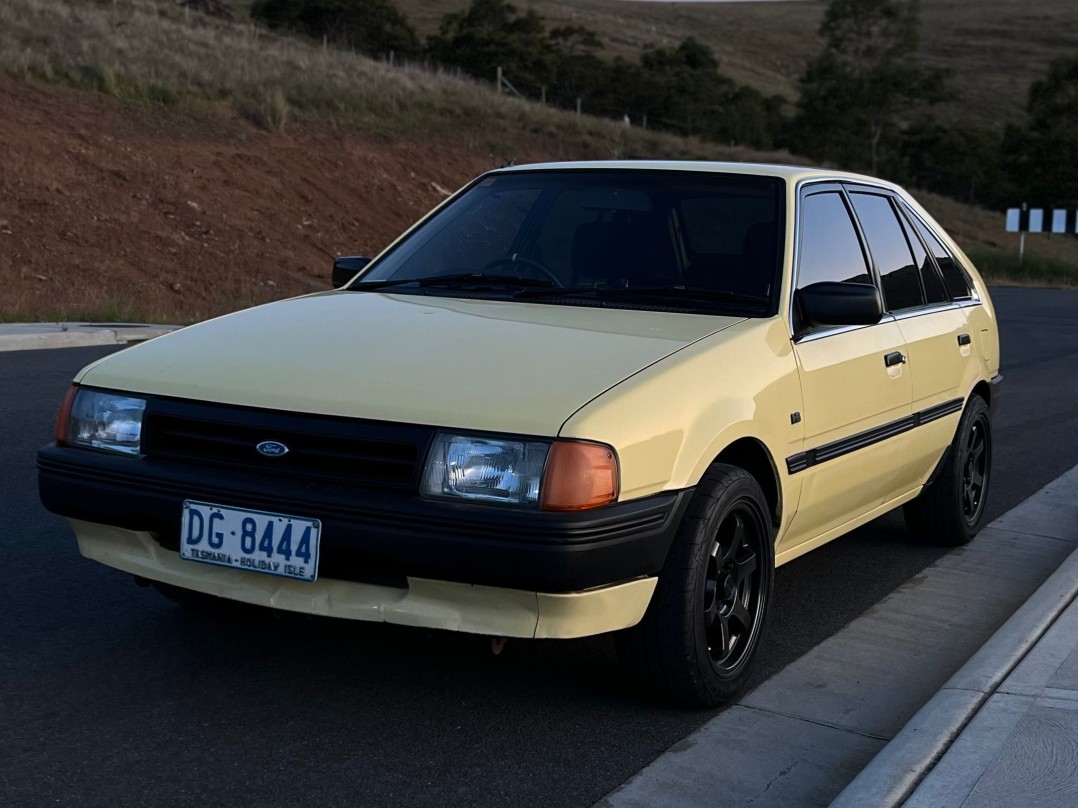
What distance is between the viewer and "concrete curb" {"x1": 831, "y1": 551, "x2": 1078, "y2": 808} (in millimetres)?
3285

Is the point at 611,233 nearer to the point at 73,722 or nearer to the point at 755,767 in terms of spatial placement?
the point at 755,767

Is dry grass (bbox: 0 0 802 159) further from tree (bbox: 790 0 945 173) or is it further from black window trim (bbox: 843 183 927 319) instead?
tree (bbox: 790 0 945 173)

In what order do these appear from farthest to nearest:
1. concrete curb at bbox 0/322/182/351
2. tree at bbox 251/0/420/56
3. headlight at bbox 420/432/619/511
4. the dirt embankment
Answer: tree at bbox 251/0/420/56 → the dirt embankment → concrete curb at bbox 0/322/182/351 → headlight at bbox 420/432/619/511

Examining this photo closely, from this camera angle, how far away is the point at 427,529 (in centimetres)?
353

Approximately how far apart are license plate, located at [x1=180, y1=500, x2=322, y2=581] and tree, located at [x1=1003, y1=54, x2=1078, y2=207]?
7295cm

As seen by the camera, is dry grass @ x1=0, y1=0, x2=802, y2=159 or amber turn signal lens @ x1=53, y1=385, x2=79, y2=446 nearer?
amber turn signal lens @ x1=53, y1=385, x2=79, y2=446

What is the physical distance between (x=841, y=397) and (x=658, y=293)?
28.4 inches

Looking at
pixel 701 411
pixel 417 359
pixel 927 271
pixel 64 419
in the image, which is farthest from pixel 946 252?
pixel 64 419

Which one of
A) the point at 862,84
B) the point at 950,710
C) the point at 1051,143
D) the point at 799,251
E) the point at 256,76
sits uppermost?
the point at 862,84

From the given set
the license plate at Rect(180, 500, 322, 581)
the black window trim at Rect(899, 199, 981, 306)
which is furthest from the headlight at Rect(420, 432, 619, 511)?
the black window trim at Rect(899, 199, 981, 306)

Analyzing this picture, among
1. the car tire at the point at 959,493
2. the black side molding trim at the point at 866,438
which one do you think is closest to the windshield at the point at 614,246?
the black side molding trim at the point at 866,438

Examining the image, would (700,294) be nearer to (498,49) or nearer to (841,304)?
(841,304)

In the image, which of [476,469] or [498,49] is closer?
[476,469]

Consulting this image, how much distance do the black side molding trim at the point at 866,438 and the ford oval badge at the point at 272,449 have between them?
1.60 m
